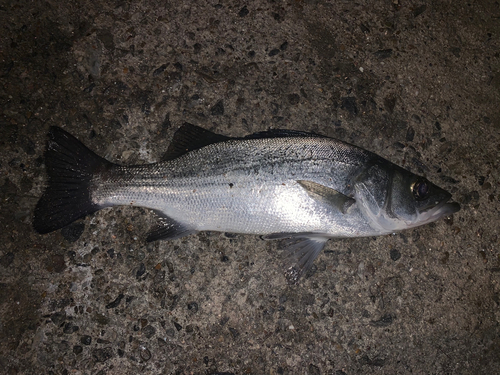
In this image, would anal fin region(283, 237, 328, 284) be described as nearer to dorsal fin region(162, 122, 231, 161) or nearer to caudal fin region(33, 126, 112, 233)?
dorsal fin region(162, 122, 231, 161)

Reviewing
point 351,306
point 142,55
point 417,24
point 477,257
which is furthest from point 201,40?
point 477,257

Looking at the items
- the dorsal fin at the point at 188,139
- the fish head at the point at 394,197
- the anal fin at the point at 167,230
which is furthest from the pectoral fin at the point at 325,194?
the anal fin at the point at 167,230

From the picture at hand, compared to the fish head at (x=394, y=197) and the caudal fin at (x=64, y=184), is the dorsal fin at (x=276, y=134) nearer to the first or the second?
the fish head at (x=394, y=197)

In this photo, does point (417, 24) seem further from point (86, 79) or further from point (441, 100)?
point (86, 79)

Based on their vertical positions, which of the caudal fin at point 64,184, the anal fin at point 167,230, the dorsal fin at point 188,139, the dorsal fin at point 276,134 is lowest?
the anal fin at point 167,230

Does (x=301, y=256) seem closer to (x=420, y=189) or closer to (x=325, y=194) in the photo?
(x=325, y=194)

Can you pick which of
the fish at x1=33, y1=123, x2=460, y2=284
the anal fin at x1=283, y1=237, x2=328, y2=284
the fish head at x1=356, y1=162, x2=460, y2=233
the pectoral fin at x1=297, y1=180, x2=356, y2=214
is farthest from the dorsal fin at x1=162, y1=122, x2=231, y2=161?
the fish head at x1=356, y1=162, x2=460, y2=233
